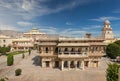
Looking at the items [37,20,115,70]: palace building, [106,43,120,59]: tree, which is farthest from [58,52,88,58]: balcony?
[106,43,120,59]: tree

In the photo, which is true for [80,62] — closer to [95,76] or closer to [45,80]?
[95,76]

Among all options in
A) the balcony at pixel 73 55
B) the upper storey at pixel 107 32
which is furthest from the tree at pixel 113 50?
the upper storey at pixel 107 32

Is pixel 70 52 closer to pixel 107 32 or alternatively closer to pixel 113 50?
pixel 113 50

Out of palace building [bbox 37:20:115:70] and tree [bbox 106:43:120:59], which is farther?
tree [bbox 106:43:120:59]

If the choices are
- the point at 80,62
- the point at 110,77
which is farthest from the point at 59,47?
the point at 110,77

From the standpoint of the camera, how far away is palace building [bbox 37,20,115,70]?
4369 centimetres

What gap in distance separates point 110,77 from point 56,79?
1404cm

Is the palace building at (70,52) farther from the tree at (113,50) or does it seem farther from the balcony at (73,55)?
the tree at (113,50)

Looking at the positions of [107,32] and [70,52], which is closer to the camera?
[70,52]

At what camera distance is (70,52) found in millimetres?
43938

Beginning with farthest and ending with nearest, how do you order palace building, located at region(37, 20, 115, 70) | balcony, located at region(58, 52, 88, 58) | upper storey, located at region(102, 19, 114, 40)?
upper storey, located at region(102, 19, 114, 40)
palace building, located at region(37, 20, 115, 70)
balcony, located at region(58, 52, 88, 58)

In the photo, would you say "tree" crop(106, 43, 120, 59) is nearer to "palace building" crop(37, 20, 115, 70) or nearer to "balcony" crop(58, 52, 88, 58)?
"palace building" crop(37, 20, 115, 70)

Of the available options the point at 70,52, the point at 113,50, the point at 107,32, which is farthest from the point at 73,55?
the point at 107,32

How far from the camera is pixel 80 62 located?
44.8m
